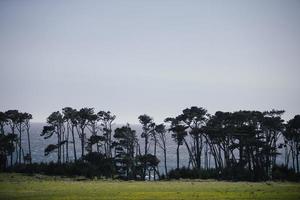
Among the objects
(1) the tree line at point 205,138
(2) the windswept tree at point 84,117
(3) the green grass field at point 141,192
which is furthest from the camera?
(2) the windswept tree at point 84,117

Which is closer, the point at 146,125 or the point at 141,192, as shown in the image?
the point at 141,192

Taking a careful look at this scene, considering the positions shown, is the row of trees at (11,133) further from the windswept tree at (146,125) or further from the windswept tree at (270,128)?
the windswept tree at (270,128)

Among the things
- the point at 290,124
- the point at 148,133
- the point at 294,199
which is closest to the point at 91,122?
the point at 148,133

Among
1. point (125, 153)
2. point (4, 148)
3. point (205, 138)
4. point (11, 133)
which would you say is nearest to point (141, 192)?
point (125, 153)

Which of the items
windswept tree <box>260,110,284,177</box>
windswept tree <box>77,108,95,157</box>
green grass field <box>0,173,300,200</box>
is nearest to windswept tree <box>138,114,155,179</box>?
windswept tree <box>77,108,95,157</box>

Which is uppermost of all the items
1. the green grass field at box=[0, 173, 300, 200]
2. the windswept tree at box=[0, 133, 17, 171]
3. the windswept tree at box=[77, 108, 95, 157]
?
the windswept tree at box=[77, 108, 95, 157]

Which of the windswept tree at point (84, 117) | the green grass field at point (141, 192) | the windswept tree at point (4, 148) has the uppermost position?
the windswept tree at point (84, 117)

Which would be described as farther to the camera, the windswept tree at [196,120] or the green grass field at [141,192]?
the windswept tree at [196,120]

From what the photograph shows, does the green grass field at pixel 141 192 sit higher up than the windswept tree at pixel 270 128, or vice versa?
the windswept tree at pixel 270 128

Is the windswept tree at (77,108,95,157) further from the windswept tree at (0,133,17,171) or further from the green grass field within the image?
the green grass field

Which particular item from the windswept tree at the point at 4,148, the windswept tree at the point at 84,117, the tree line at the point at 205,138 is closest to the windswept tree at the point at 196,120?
the tree line at the point at 205,138

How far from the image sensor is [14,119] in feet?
233

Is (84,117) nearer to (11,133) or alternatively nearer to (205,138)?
(11,133)

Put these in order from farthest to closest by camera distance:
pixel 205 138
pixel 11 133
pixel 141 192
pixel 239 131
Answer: pixel 11 133
pixel 205 138
pixel 239 131
pixel 141 192
